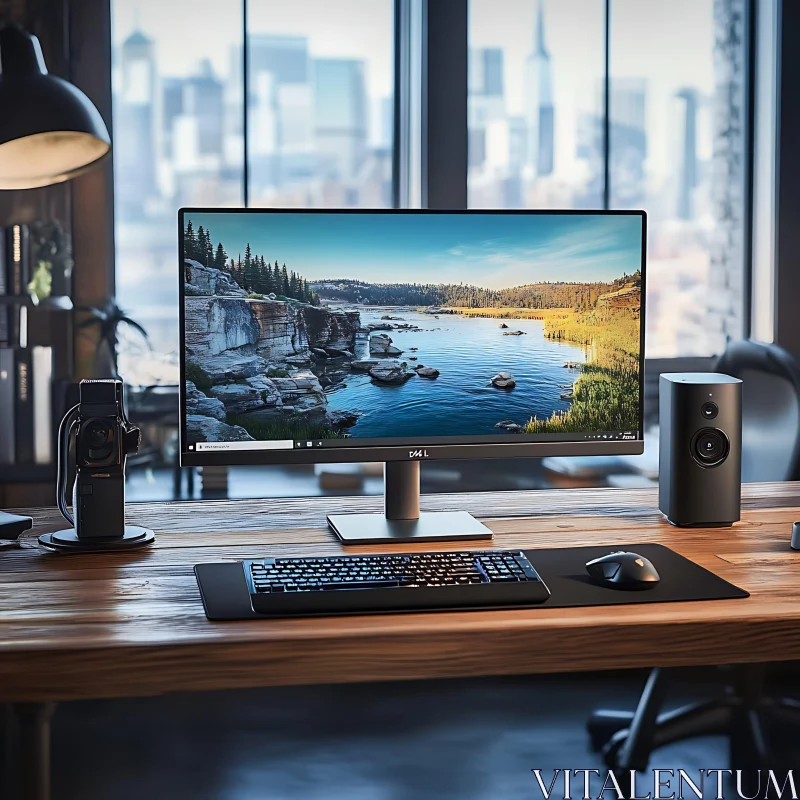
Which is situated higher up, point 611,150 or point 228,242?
point 611,150

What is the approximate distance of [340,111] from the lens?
3469mm

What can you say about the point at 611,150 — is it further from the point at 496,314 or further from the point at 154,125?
the point at 496,314

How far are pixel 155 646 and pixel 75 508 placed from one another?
48cm

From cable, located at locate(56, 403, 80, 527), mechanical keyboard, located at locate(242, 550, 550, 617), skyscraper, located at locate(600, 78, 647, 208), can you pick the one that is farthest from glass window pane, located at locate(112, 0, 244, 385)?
mechanical keyboard, located at locate(242, 550, 550, 617)

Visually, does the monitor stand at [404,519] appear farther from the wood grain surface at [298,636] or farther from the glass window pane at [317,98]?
the glass window pane at [317,98]

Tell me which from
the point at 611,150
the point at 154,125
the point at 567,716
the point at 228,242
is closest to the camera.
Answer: the point at 228,242

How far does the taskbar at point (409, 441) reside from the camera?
1.47 meters

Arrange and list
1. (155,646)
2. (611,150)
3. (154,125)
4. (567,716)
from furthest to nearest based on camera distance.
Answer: (611,150) → (154,125) → (567,716) → (155,646)

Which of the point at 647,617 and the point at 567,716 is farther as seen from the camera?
the point at 567,716

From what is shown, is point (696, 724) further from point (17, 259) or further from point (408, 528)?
point (17, 259)

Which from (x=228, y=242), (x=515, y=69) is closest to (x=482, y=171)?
(x=515, y=69)

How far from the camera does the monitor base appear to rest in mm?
1480

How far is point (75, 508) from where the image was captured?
1.45m

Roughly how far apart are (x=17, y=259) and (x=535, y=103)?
6.41 ft
